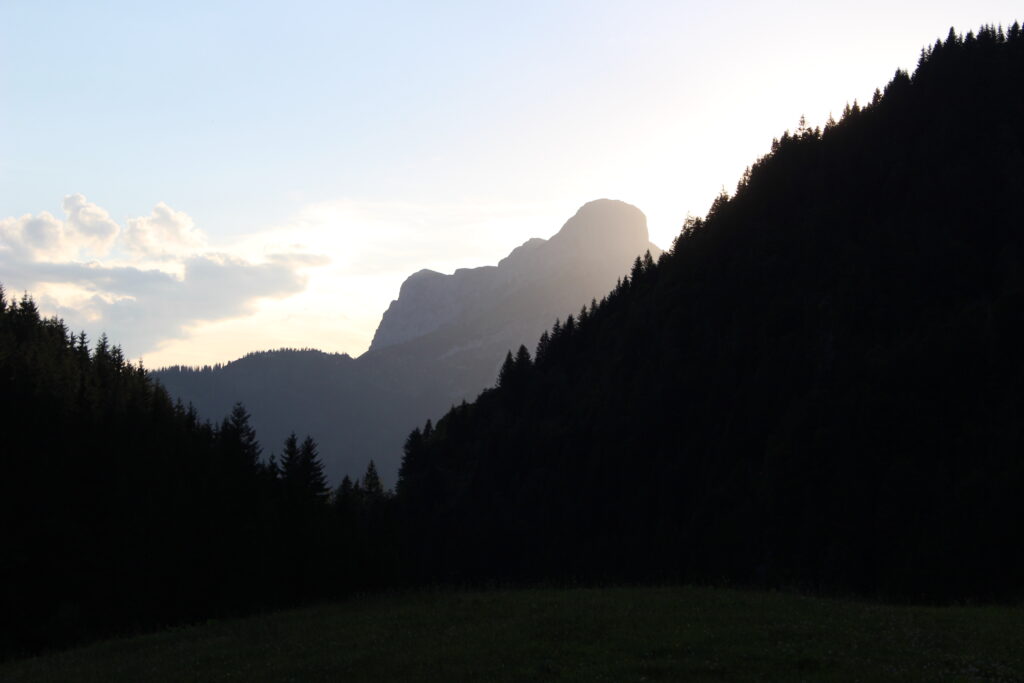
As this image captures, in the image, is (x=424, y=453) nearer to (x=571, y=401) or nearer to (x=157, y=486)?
(x=571, y=401)

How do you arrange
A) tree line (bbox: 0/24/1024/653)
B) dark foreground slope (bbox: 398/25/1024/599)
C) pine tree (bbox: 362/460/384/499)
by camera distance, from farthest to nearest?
pine tree (bbox: 362/460/384/499)
dark foreground slope (bbox: 398/25/1024/599)
tree line (bbox: 0/24/1024/653)

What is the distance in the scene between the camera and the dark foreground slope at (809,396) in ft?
246

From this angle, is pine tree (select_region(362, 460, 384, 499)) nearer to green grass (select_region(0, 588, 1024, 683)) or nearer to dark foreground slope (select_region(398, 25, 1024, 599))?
dark foreground slope (select_region(398, 25, 1024, 599))

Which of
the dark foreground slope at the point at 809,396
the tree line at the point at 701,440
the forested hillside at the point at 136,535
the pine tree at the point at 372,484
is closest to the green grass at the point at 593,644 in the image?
the forested hillside at the point at 136,535

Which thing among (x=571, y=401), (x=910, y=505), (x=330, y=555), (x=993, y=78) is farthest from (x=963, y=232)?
(x=330, y=555)

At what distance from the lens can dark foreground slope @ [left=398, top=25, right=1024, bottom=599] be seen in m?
74.9

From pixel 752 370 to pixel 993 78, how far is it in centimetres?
5342

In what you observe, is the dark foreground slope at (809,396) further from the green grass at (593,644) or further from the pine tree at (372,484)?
the green grass at (593,644)

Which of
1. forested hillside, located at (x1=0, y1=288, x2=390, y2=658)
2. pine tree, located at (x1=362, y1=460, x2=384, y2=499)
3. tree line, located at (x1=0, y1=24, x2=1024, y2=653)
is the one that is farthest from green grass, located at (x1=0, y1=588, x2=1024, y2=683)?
pine tree, located at (x1=362, y1=460, x2=384, y2=499)

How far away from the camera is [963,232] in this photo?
9881cm

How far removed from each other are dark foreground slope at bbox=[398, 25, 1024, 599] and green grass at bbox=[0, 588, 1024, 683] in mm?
35050

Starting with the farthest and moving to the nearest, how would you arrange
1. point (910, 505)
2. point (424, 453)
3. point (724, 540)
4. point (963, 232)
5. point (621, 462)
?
point (424, 453), point (621, 462), point (963, 232), point (724, 540), point (910, 505)

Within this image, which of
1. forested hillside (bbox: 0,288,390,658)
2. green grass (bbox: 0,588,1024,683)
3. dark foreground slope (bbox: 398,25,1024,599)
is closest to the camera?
green grass (bbox: 0,588,1024,683)

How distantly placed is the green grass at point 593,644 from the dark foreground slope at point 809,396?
35050mm
